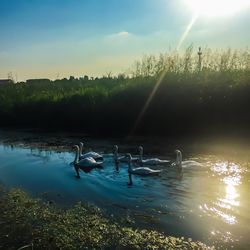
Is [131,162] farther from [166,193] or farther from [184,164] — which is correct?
[166,193]

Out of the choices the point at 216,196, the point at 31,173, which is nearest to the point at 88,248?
the point at 216,196

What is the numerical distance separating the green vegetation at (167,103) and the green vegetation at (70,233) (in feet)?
42.4

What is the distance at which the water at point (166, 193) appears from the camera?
8.92 metres

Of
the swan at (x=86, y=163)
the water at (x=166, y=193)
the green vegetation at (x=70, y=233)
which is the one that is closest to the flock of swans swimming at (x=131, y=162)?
the swan at (x=86, y=163)

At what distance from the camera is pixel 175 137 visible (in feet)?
70.7

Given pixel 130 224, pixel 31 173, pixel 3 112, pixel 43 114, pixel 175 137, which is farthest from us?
pixel 3 112

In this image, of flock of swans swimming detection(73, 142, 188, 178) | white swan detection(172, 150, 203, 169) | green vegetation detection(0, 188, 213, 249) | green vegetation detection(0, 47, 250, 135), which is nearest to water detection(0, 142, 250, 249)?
white swan detection(172, 150, 203, 169)

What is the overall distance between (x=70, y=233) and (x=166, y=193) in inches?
160

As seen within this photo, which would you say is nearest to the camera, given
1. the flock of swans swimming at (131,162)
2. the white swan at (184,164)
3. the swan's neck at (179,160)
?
the flock of swans swimming at (131,162)

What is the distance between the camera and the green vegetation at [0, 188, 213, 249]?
773cm

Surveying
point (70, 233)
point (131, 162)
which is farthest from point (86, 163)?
point (70, 233)

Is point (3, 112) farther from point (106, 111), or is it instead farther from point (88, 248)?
point (88, 248)

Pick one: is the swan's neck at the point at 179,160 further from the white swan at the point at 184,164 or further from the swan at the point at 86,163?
the swan at the point at 86,163

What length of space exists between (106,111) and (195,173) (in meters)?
12.7
